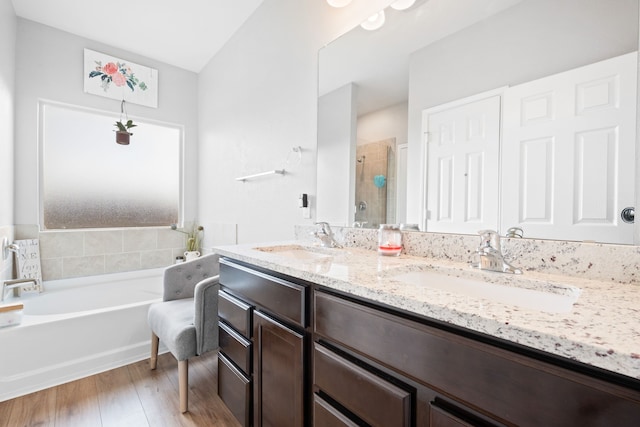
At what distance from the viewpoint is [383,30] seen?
58.5 inches

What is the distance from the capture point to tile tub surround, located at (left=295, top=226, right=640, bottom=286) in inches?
32.5

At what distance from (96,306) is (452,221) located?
2.98 metres

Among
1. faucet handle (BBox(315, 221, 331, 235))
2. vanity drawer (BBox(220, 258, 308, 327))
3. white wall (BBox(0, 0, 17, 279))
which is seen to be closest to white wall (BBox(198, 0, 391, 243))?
faucet handle (BBox(315, 221, 331, 235))

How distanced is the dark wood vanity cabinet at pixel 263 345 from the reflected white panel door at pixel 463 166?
0.68m

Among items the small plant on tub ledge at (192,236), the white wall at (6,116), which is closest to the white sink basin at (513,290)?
the small plant on tub ledge at (192,236)

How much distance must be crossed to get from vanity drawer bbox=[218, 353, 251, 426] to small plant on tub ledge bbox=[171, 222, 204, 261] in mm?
1794

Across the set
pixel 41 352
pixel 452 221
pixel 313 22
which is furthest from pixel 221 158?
pixel 452 221

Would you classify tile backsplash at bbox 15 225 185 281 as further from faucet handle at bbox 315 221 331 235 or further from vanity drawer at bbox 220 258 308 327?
faucet handle at bbox 315 221 331 235

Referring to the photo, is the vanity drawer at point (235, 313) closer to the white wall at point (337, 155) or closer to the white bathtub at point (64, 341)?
the white wall at point (337, 155)

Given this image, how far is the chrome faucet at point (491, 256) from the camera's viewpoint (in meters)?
0.96

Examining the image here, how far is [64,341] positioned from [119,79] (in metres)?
2.39

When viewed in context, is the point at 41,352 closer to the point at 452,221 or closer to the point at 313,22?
the point at 452,221

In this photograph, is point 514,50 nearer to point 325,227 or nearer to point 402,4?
point 402,4

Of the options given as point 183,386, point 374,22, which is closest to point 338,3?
point 374,22
